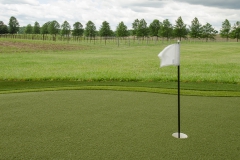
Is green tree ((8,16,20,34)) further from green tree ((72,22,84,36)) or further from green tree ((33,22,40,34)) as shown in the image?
green tree ((72,22,84,36))

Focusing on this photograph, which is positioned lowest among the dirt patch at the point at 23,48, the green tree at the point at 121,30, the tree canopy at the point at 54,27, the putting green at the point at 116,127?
the putting green at the point at 116,127

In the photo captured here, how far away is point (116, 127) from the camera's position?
5.88 meters

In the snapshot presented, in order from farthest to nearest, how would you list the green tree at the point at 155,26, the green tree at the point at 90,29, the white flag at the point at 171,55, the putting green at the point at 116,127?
the green tree at the point at 155,26 → the green tree at the point at 90,29 → the white flag at the point at 171,55 → the putting green at the point at 116,127

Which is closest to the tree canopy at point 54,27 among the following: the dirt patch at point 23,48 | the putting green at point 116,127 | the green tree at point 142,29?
the green tree at point 142,29

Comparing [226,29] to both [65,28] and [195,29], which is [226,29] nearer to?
[195,29]

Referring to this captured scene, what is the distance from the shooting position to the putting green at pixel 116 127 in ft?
15.1

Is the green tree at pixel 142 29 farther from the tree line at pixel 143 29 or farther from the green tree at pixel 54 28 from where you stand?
the green tree at pixel 54 28

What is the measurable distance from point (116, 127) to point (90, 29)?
308 ft

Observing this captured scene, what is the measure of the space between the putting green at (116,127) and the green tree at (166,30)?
83.7 meters

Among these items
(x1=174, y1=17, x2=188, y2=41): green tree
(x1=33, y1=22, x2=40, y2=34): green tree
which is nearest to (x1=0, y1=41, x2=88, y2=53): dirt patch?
(x1=174, y1=17, x2=188, y2=41): green tree

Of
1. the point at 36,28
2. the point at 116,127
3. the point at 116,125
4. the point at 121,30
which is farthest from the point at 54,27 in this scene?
the point at 116,127

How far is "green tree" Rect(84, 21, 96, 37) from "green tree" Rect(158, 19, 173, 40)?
955 inches

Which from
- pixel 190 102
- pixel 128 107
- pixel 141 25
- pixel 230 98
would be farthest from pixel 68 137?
pixel 141 25

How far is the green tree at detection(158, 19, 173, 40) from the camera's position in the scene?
9031 centimetres
